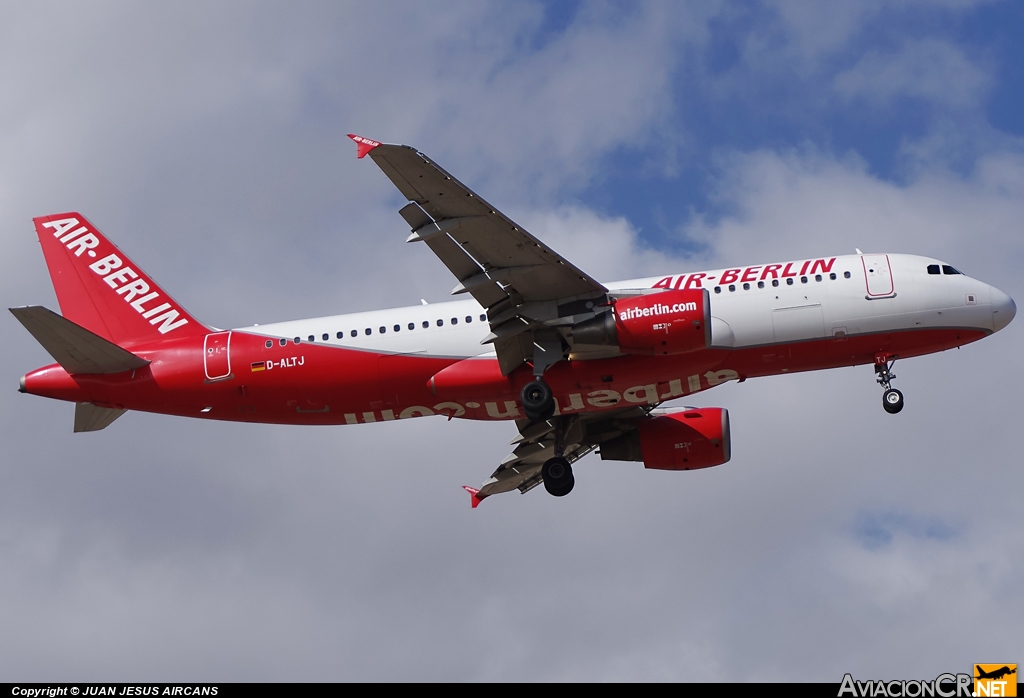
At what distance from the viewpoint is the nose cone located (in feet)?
139

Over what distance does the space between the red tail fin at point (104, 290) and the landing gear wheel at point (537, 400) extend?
1156 centimetres

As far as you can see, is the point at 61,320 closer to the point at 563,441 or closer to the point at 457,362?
the point at 457,362

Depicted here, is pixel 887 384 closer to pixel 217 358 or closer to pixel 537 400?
pixel 537 400

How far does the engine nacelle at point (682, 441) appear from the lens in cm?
4831

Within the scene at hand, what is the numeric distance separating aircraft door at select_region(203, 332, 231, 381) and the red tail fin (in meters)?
1.40

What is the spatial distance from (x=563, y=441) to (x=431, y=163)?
15.3 meters

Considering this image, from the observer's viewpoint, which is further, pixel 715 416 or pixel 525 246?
pixel 715 416

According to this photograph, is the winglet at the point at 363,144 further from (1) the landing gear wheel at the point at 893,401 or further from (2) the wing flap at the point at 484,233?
(1) the landing gear wheel at the point at 893,401

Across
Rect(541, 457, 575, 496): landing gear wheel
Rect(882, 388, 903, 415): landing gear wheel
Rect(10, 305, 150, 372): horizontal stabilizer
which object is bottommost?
Rect(541, 457, 575, 496): landing gear wheel

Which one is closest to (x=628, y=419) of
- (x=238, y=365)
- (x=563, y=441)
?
(x=563, y=441)

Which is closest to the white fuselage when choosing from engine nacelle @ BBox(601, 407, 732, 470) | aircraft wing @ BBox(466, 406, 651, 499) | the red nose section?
the red nose section

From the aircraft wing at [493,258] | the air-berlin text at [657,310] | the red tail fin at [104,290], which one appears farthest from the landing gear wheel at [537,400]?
the red tail fin at [104,290]

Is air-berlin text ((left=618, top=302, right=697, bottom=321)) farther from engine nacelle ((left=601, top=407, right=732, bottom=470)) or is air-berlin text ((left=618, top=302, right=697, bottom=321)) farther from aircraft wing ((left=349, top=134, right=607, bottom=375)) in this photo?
engine nacelle ((left=601, top=407, right=732, bottom=470))

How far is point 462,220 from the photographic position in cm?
3784
